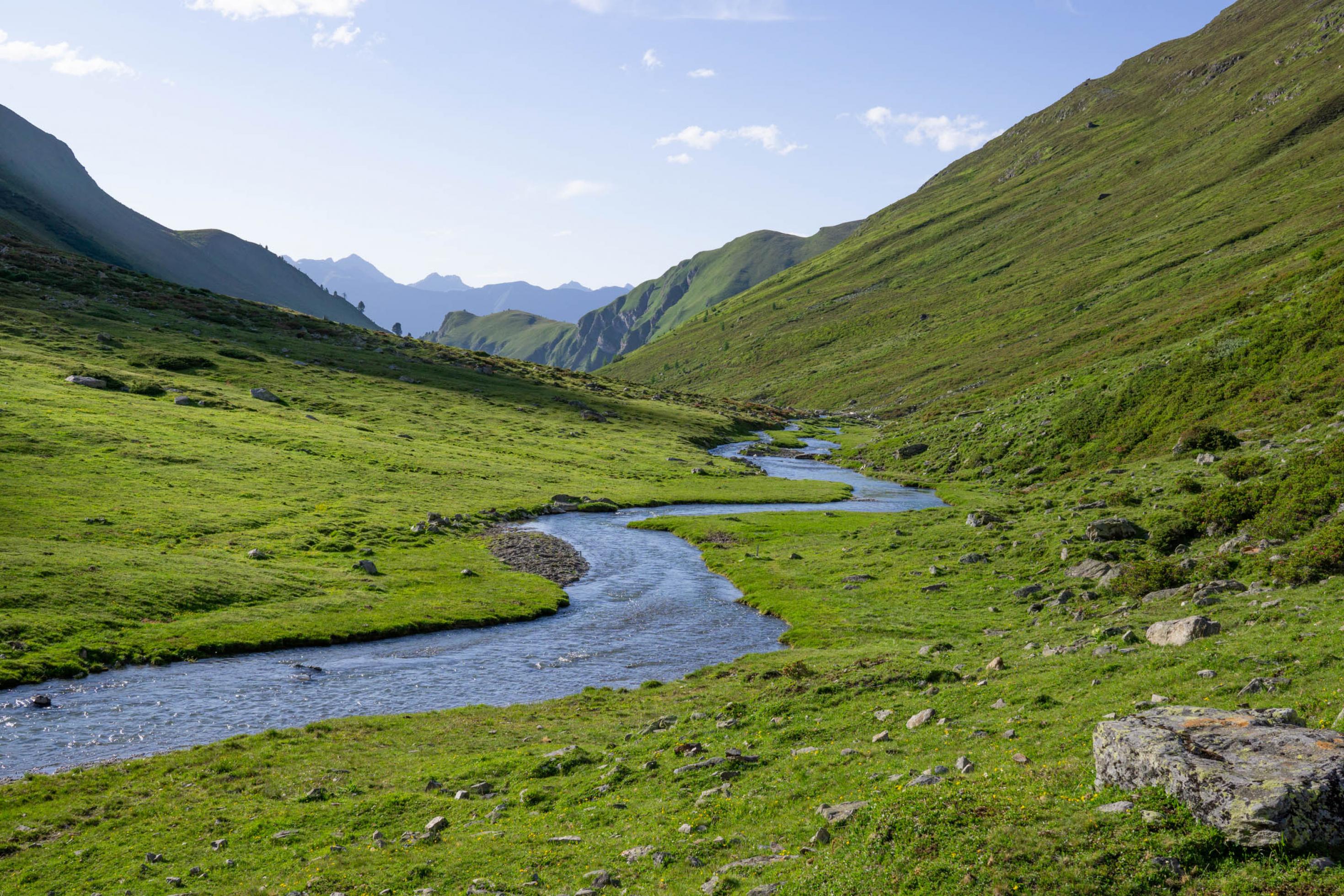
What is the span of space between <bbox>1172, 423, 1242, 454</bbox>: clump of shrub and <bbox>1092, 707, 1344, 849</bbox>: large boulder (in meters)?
53.1

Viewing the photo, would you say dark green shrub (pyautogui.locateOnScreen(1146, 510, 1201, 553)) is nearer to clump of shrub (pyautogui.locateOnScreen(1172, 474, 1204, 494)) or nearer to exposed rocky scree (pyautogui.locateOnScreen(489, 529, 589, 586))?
clump of shrub (pyautogui.locateOnScreen(1172, 474, 1204, 494))

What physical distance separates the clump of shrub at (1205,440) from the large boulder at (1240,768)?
5306cm

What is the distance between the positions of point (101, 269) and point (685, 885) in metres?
204

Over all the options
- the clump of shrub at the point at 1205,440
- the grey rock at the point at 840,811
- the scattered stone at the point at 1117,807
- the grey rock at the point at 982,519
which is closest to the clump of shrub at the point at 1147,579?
the grey rock at the point at 982,519

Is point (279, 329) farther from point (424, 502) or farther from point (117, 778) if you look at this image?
point (117, 778)

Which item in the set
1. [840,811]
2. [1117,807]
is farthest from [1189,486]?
[840,811]

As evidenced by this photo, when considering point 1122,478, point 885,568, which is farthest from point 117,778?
point 1122,478

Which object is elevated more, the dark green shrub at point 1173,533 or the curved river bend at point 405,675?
the dark green shrub at point 1173,533

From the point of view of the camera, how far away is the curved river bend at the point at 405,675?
103 ft

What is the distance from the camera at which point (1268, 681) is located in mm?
18891

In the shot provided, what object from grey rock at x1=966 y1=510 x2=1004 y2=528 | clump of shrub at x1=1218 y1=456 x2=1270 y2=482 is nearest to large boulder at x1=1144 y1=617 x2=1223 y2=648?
clump of shrub at x1=1218 y1=456 x2=1270 y2=482

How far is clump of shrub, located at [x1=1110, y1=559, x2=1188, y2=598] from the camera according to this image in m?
36.0

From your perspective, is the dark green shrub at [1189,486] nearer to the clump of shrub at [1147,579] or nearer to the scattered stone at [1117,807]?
the clump of shrub at [1147,579]

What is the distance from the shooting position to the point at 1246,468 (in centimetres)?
4622
